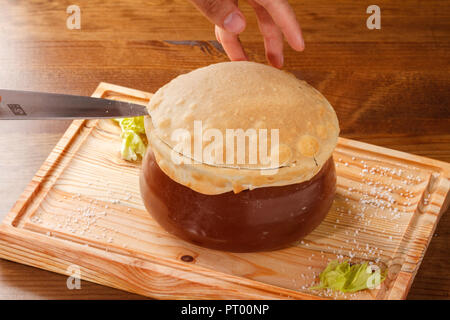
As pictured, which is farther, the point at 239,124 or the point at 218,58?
the point at 218,58

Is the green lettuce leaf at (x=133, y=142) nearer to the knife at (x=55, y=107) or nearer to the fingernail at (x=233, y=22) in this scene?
the knife at (x=55, y=107)

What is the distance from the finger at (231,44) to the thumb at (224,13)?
25 centimetres

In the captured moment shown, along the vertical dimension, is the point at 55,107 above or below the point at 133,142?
above

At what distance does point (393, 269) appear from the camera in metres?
1.51

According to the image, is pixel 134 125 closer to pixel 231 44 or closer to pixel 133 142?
pixel 133 142

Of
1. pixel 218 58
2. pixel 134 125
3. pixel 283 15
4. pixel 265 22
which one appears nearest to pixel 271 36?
pixel 265 22

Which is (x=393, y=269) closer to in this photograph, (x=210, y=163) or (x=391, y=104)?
(x=210, y=163)

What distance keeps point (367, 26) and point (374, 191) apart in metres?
1.01

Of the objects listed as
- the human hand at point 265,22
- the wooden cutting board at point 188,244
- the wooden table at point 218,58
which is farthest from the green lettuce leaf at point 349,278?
the human hand at point 265,22

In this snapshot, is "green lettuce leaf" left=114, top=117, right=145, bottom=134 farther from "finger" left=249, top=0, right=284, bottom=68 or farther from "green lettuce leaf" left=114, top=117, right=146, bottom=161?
"finger" left=249, top=0, right=284, bottom=68

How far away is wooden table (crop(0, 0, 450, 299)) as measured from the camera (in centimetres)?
200

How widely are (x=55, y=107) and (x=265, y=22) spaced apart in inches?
25.5

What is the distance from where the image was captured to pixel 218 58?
234cm

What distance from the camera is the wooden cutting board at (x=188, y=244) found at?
1.46 meters
